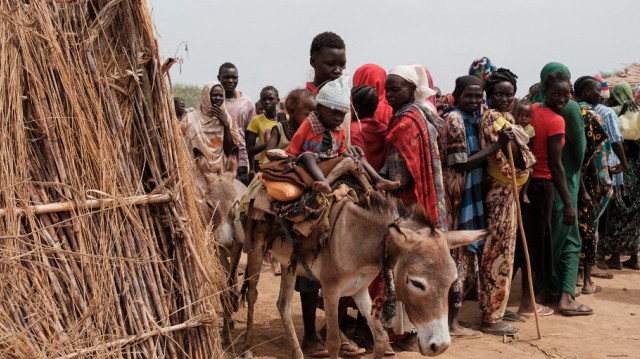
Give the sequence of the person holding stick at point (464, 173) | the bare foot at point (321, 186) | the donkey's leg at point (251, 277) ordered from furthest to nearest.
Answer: the person holding stick at point (464, 173), the donkey's leg at point (251, 277), the bare foot at point (321, 186)

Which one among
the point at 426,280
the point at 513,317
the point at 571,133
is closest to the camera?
the point at 426,280

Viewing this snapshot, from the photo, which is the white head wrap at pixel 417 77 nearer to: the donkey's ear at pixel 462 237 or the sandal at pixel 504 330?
the donkey's ear at pixel 462 237

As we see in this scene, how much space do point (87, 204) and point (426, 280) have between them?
2209 mm

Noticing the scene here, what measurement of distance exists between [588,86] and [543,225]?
279 centimetres

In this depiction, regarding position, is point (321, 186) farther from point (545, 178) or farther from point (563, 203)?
point (563, 203)

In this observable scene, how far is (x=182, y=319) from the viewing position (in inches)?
149

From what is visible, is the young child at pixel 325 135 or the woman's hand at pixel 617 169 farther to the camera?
the woman's hand at pixel 617 169

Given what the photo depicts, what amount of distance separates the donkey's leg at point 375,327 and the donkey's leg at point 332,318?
11.3 inches

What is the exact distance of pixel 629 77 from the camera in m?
12.9

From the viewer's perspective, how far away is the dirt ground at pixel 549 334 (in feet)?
18.0

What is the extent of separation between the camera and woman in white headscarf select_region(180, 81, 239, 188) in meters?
7.57

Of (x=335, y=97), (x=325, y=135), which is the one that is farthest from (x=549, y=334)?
(x=335, y=97)

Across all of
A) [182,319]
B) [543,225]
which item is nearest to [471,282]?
[543,225]

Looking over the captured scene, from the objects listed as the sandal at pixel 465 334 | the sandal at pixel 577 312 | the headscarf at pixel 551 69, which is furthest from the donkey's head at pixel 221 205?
the sandal at pixel 577 312
